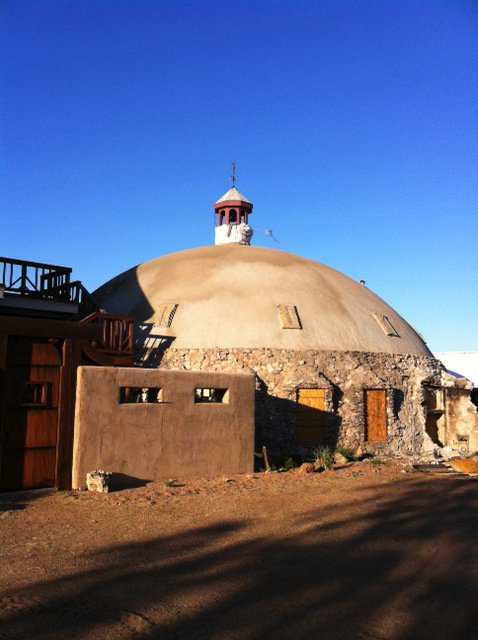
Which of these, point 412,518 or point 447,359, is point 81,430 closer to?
point 412,518

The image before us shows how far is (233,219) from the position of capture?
31438 mm

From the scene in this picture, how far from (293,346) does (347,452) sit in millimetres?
4290

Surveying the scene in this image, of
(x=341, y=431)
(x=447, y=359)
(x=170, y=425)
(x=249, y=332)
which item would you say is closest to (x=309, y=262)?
(x=249, y=332)

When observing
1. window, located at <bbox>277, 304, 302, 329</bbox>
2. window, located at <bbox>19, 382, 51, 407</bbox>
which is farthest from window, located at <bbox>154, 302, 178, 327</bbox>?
window, located at <bbox>19, 382, 51, 407</bbox>

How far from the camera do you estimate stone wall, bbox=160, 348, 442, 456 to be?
2091 centimetres

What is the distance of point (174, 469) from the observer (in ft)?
49.7

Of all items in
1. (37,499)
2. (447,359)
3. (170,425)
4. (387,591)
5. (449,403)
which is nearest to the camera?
(387,591)

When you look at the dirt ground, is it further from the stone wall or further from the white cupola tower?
the white cupola tower

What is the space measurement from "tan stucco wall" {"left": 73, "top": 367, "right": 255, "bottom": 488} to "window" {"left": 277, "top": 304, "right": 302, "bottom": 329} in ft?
19.7

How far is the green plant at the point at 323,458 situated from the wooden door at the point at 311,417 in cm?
47

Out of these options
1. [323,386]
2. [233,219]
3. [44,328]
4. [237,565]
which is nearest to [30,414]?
[44,328]

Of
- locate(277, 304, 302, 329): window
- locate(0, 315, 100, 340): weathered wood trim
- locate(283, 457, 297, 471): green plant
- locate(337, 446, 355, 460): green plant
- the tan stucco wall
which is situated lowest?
locate(283, 457, 297, 471): green plant

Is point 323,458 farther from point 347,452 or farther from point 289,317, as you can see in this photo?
point 289,317

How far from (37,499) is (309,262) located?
19259mm
